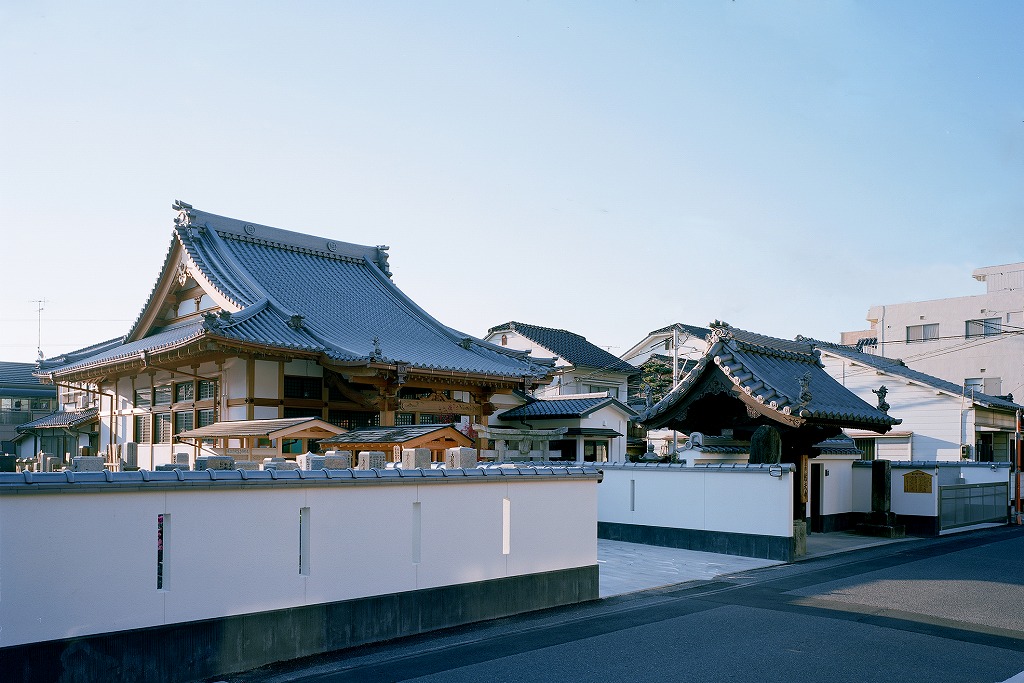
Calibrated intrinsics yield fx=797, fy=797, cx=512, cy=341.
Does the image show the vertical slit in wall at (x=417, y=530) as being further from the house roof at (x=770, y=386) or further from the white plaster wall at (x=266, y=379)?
the white plaster wall at (x=266, y=379)

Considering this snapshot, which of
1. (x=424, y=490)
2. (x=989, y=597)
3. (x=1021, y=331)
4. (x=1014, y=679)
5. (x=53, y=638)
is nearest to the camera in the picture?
(x=53, y=638)

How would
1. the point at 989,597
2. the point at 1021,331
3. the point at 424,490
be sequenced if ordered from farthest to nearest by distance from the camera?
the point at 1021,331
the point at 989,597
the point at 424,490

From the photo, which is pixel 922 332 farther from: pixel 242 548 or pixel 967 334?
pixel 242 548

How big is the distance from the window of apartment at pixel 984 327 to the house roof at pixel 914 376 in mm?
8244

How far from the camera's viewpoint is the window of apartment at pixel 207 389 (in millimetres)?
21281

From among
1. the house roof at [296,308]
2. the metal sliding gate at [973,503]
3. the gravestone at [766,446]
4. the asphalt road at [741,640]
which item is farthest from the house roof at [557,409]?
the asphalt road at [741,640]

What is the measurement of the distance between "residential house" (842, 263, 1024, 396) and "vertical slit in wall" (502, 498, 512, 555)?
3802cm

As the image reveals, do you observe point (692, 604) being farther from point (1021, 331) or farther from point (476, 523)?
point (1021, 331)

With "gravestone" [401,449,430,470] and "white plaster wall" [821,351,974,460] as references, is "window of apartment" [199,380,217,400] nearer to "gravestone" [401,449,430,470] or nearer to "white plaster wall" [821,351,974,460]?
"gravestone" [401,449,430,470]

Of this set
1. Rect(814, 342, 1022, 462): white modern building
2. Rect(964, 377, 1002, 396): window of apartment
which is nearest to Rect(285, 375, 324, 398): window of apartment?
Rect(814, 342, 1022, 462): white modern building

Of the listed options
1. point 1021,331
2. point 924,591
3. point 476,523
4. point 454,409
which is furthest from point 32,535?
point 1021,331

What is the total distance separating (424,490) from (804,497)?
12007 millimetres

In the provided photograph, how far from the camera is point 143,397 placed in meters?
24.9

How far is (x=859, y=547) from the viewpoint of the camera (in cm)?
1945
